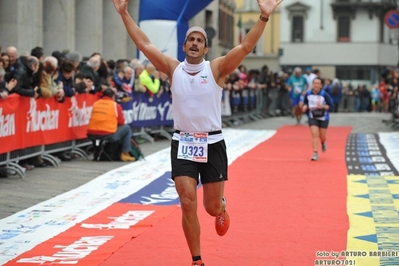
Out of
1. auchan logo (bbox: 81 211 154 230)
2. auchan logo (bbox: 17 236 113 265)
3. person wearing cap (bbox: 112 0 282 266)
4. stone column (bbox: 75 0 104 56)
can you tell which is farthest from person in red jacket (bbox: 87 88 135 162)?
stone column (bbox: 75 0 104 56)

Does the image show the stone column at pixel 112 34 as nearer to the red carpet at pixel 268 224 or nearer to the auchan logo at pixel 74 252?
the red carpet at pixel 268 224

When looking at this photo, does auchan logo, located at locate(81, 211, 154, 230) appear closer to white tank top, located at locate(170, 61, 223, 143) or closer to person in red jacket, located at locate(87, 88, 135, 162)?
white tank top, located at locate(170, 61, 223, 143)

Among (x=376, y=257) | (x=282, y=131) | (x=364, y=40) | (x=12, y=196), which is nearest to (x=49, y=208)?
(x=12, y=196)

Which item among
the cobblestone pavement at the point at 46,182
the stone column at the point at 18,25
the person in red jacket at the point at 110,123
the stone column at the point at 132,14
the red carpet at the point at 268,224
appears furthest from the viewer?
the stone column at the point at 132,14

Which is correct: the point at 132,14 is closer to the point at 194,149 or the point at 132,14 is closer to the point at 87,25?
the point at 87,25

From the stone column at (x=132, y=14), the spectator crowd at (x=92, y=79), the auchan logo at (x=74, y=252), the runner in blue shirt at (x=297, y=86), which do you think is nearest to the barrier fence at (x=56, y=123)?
the spectator crowd at (x=92, y=79)

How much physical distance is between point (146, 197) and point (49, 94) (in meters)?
3.92

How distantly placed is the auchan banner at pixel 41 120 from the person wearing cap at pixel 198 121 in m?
6.45

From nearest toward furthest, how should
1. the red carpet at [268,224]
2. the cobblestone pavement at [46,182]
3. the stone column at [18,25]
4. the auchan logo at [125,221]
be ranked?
the red carpet at [268,224] < the auchan logo at [125,221] < the cobblestone pavement at [46,182] < the stone column at [18,25]

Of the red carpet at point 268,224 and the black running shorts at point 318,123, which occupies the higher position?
the black running shorts at point 318,123

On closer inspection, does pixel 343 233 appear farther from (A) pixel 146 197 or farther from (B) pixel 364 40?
(B) pixel 364 40

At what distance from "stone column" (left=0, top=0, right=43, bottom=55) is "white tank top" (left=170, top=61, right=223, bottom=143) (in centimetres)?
1556

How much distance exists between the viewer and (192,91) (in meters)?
8.24

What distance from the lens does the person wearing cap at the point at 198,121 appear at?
26.8ft
